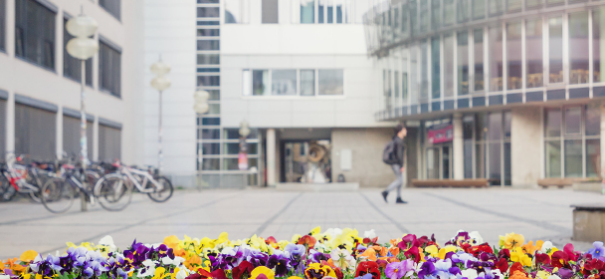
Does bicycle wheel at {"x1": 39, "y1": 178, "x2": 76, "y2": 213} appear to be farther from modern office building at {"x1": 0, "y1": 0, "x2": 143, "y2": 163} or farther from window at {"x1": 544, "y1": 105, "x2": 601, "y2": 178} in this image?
window at {"x1": 544, "y1": 105, "x2": 601, "y2": 178}

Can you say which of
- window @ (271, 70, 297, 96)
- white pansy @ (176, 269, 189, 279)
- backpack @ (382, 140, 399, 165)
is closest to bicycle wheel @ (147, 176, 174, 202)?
backpack @ (382, 140, 399, 165)

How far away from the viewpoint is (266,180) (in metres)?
35.8

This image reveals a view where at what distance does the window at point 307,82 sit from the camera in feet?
112

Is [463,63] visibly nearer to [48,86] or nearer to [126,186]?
[48,86]

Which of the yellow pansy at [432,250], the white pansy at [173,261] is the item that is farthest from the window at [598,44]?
the white pansy at [173,261]

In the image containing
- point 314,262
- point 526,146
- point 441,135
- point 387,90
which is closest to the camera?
point 314,262

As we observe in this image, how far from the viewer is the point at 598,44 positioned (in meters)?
23.1

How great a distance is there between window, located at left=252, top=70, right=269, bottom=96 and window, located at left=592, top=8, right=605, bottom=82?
16751 millimetres

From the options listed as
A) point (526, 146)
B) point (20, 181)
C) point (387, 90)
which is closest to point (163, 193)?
point (20, 181)

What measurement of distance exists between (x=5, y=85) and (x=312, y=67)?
68.3 feet

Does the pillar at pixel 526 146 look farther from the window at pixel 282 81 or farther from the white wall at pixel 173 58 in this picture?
the white wall at pixel 173 58

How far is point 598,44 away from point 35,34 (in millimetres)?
19669

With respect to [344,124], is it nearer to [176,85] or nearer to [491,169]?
[491,169]

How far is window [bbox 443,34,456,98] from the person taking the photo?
2745 centimetres
